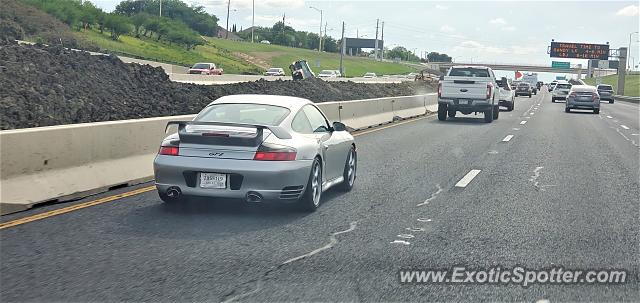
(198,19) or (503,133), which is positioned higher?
(198,19)

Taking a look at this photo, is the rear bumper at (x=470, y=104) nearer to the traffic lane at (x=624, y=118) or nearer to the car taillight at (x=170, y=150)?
the traffic lane at (x=624, y=118)

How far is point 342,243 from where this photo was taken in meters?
6.89

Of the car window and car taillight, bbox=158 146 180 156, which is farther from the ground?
the car window

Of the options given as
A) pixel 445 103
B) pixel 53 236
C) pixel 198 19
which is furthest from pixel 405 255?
pixel 198 19

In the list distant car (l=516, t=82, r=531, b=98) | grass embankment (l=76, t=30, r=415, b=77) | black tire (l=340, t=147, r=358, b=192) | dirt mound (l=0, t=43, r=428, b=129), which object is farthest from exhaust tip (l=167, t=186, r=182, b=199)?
distant car (l=516, t=82, r=531, b=98)

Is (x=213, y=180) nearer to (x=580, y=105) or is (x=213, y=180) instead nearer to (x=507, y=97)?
(x=507, y=97)

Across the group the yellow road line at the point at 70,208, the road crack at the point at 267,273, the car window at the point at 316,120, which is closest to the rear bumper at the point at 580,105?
the car window at the point at 316,120

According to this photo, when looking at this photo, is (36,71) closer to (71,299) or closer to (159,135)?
(159,135)

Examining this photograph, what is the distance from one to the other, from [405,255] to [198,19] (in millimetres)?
162168

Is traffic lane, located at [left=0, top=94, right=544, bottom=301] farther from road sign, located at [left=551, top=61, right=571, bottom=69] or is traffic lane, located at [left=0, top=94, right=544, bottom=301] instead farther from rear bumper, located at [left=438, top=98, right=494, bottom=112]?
road sign, located at [left=551, top=61, right=571, bottom=69]

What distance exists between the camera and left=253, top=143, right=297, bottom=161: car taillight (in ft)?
25.7

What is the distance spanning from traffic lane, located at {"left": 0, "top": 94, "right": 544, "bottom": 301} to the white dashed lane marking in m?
0.73

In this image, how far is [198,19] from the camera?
16312cm

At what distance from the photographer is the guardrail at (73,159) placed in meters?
8.13
